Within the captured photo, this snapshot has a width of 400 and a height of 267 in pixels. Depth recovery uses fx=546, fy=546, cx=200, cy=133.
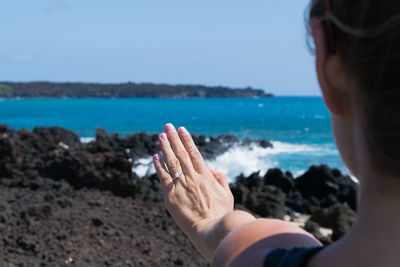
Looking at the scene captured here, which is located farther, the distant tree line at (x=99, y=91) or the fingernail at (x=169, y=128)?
the distant tree line at (x=99, y=91)

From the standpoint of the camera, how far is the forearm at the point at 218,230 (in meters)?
1.10

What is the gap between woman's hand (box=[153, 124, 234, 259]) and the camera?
4.26 ft

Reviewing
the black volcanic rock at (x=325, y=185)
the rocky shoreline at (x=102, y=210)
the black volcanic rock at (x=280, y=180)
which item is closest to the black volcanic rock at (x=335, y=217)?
the rocky shoreline at (x=102, y=210)

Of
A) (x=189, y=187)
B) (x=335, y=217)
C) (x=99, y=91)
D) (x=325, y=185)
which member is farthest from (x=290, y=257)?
(x=99, y=91)

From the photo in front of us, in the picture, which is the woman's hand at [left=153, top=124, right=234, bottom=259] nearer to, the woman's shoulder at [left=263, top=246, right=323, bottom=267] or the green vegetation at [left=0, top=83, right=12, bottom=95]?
the woman's shoulder at [left=263, top=246, right=323, bottom=267]

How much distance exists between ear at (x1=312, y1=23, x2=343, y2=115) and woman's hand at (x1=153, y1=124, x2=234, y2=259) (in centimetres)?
51

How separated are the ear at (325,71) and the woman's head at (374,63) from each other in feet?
0.08

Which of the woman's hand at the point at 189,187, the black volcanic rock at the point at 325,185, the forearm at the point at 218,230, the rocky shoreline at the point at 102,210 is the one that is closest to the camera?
the forearm at the point at 218,230

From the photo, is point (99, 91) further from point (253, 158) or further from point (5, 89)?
point (253, 158)

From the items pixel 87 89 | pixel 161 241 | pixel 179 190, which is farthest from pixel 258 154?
pixel 87 89

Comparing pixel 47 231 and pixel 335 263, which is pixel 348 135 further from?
pixel 47 231

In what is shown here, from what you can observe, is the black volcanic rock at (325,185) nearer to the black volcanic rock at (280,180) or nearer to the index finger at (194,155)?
the black volcanic rock at (280,180)

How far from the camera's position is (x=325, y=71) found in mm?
814

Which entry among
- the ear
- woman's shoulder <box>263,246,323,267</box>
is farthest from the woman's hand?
the ear
